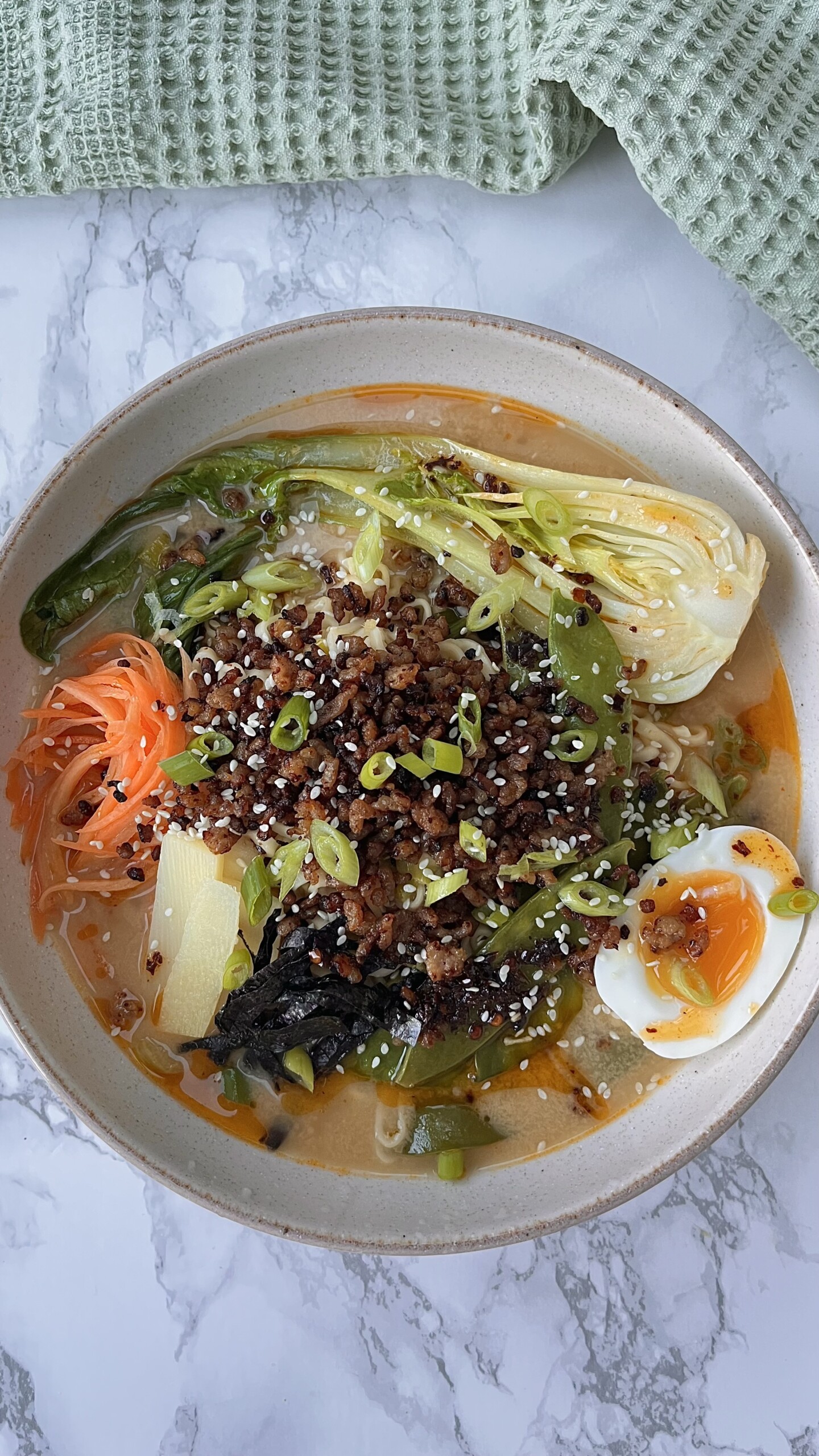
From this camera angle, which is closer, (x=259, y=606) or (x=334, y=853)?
(x=334, y=853)

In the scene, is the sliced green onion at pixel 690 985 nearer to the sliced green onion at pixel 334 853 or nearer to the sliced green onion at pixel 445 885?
the sliced green onion at pixel 445 885

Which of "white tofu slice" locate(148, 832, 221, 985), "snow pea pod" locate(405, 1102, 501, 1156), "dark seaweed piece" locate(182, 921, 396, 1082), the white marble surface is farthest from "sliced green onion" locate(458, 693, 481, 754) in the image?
the white marble surface

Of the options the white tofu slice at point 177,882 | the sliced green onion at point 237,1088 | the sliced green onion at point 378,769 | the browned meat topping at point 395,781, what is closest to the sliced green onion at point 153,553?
the browned meat topping at point 395,781

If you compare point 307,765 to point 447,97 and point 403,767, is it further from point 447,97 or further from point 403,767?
point 447,97

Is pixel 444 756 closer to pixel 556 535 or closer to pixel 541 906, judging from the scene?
pixel 541 906

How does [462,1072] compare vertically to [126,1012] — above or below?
above

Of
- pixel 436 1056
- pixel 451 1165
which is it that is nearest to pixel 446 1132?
pixel 451 1165
